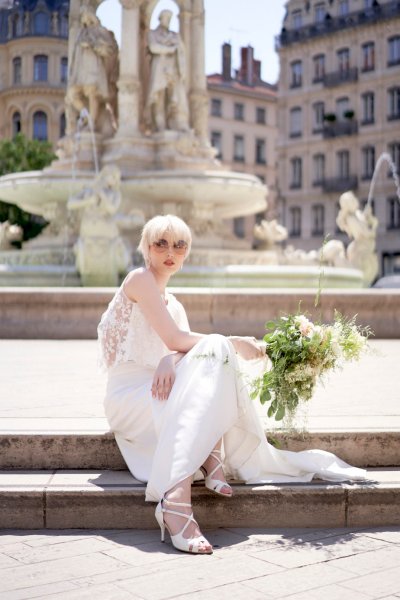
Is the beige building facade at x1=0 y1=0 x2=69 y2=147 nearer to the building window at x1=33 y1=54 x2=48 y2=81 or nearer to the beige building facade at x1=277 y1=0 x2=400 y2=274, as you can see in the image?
the building window at x1=33 y1=54 x2=48 y2=81

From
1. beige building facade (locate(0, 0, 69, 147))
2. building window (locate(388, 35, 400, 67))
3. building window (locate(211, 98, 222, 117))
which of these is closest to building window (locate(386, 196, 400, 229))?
building window (locate(388, 35, 400, 67))

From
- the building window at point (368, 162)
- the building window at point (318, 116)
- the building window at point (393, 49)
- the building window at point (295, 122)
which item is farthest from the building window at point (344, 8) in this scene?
the building window at point (368, 162)

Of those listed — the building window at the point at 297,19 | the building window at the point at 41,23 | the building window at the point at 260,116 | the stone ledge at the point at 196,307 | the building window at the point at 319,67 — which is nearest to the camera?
the stone ledge at the point at 196,307

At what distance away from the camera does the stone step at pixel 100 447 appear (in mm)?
4543

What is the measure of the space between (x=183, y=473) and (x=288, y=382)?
717 millimetres

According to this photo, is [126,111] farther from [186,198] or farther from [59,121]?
[59,121]

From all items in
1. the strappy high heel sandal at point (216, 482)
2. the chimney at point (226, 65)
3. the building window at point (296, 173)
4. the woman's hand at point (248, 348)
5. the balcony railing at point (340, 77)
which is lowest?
the strappy high heel sandal at point (216, 482)

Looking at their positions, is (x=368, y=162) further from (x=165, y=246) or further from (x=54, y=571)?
(x=54, y=571)

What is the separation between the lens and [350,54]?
189 feet

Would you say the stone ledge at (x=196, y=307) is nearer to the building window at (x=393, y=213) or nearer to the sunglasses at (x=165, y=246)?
the sunglasses at (x=165, y=246)

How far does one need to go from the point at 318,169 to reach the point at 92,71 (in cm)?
4148

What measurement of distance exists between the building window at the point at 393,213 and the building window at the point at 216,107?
854 inches

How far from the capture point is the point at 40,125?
61500 millimetres

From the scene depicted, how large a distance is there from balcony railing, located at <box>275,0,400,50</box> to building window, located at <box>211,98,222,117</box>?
1159 cm
